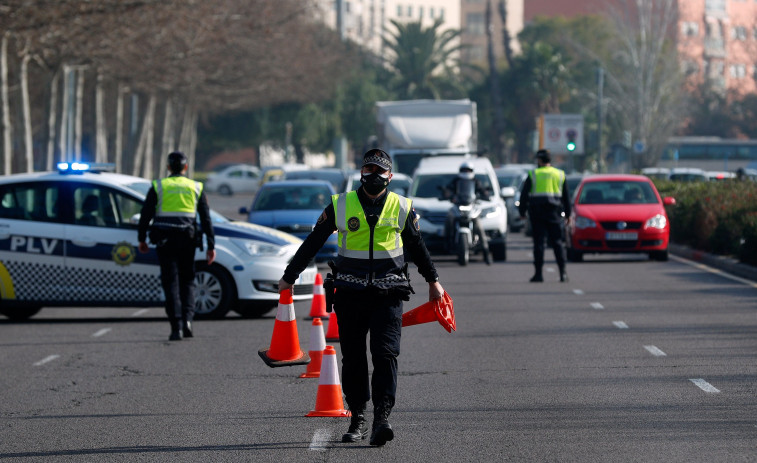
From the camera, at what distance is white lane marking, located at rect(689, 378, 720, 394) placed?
393 inches

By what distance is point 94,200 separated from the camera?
50.9 feet

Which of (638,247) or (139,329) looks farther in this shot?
(638,247)

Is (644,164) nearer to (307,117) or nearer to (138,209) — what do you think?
(307,117)

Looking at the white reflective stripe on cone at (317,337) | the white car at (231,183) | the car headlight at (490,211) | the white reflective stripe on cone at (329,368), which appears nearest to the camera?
the white reflective stripe on cone at (329,368)

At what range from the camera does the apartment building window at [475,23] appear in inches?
6407

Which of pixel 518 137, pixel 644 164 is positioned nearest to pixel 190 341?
pixel 644 164

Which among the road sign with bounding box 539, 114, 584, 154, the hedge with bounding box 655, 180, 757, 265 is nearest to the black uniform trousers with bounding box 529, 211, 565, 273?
the hedge with bounding box 655, 180, 757, 265

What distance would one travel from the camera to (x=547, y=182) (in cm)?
1986

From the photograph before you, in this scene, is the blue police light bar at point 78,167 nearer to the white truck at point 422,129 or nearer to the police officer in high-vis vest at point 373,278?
the police officer in high-vis vest at point 373,278

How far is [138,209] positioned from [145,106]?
4491cm

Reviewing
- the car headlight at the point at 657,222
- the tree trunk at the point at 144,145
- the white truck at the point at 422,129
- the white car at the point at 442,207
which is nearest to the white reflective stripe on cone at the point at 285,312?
the white car at the point at 442,207

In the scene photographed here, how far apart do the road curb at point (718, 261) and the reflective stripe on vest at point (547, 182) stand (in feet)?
10.3

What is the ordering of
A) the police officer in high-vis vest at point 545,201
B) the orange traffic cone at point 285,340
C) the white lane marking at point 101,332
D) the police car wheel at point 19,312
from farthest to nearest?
the police officer in high-vis vest at point 545,201 < the police car wheel at point 19,312 < the white lane marking at point 101,332 < the orange traffic cone at point 285,340

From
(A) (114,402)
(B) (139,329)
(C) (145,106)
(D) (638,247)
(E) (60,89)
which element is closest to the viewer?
(A) (114,402)
